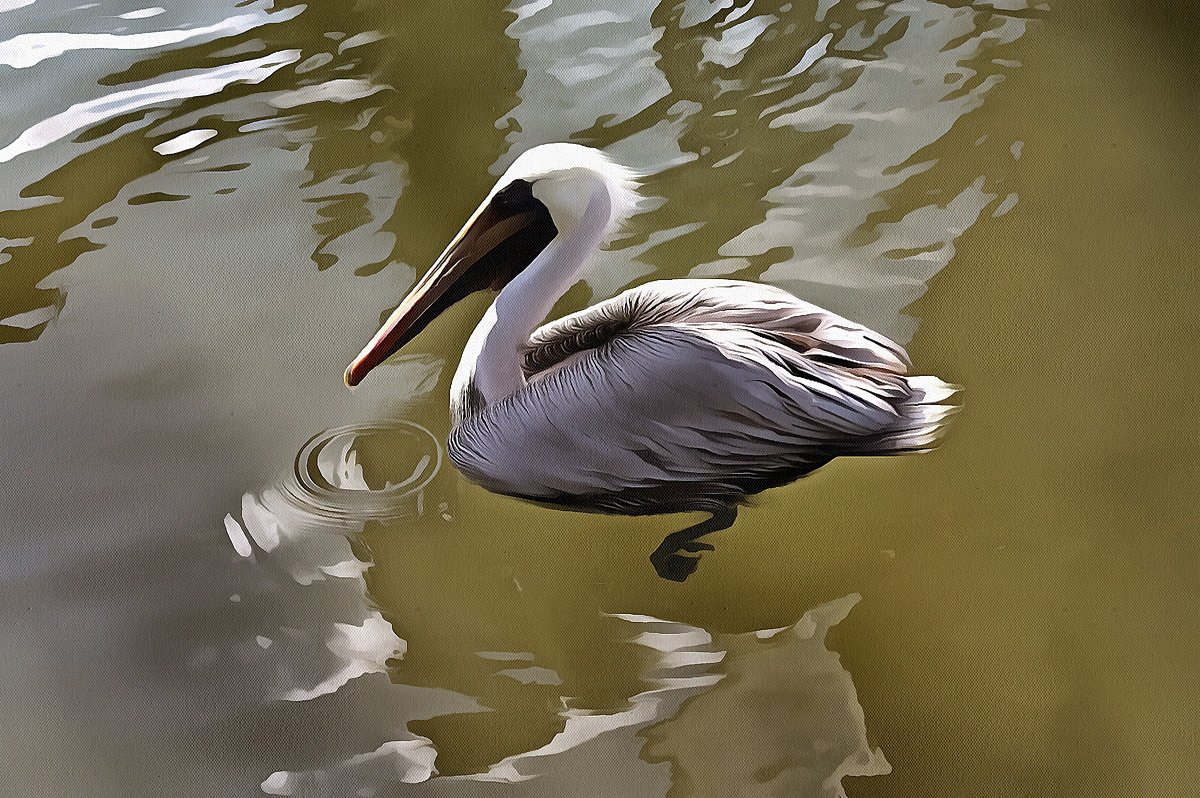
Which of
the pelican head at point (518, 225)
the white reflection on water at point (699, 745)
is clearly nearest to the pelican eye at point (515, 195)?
the pelican head at point (518, 225)

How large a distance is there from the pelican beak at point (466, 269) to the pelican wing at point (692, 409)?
12 cm

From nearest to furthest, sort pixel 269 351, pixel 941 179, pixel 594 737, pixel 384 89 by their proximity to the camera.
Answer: pixel 594 737 < pixel 269 351 < pixel 941 179 < pixel 384 89

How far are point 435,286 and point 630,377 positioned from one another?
25 cm

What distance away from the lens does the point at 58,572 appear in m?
1.01

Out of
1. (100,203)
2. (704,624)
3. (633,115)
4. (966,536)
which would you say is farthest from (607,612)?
(100,203)

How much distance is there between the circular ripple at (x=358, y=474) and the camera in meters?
1.04

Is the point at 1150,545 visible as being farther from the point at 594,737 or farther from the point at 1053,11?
the point at 1053,11

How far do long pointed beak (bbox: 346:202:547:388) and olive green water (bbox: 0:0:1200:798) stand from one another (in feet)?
0.14

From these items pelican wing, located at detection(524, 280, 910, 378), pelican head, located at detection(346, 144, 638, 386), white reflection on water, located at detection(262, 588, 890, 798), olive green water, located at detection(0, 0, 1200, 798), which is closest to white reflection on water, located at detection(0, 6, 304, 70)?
olive green water, located at detection(0, 0, 1200, 798)

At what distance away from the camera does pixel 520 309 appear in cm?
106

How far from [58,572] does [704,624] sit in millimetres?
582

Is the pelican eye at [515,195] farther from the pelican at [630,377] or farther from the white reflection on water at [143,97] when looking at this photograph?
the white reflection on water at [143,97]

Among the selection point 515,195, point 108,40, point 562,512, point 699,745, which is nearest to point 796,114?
point 515,195

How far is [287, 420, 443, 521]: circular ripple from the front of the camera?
41.1 inches
